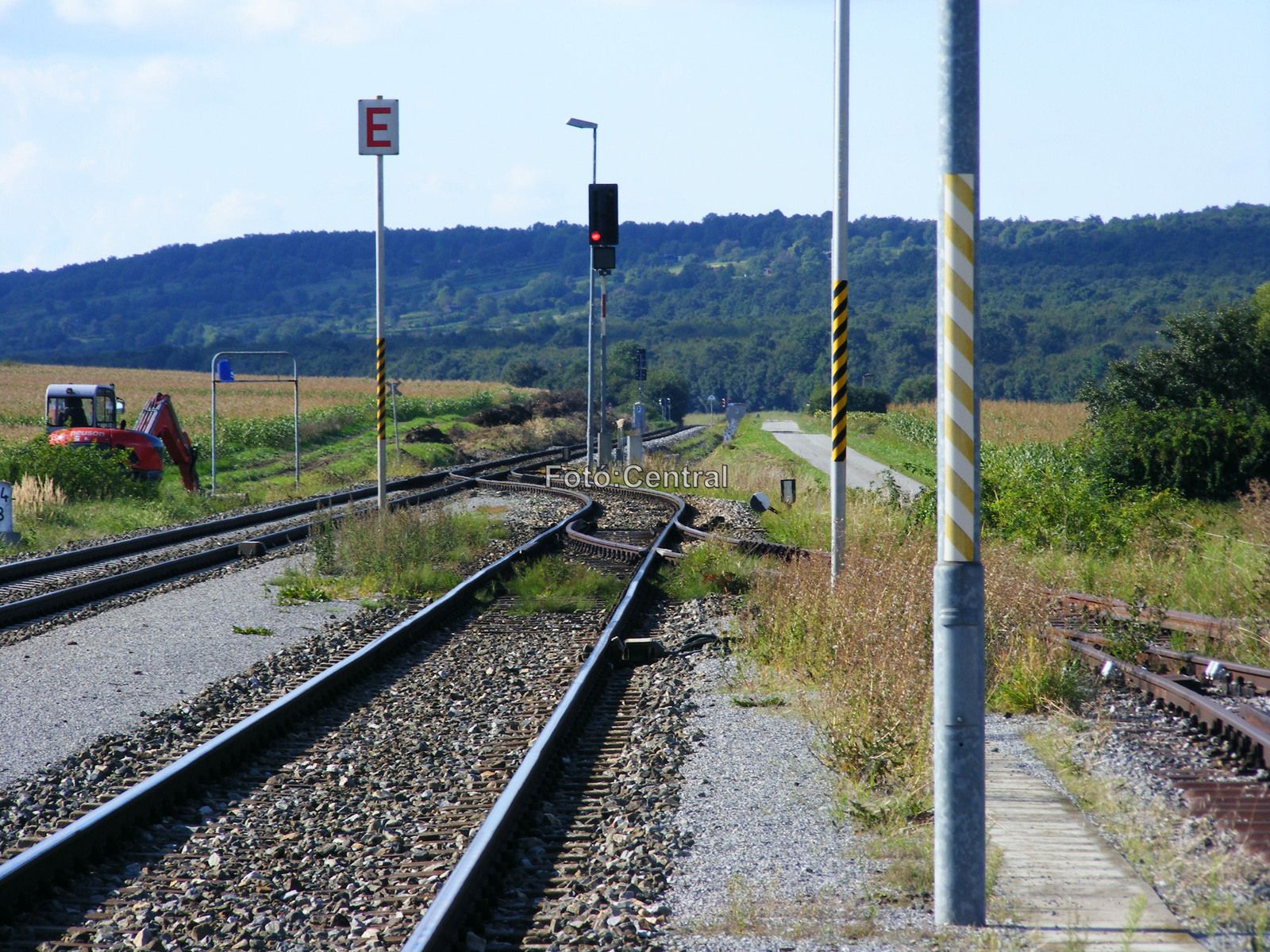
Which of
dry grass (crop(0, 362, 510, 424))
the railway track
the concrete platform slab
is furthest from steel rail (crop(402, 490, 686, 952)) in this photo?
dry grass (crop(0, 362, 510, 424))

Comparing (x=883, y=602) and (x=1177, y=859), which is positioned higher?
(x=883, y=602)

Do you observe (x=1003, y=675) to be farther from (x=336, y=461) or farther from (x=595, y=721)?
(x=336, y=461)

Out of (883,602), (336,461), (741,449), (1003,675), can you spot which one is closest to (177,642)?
(883,602)

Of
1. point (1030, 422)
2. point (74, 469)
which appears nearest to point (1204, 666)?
point (74, 469)

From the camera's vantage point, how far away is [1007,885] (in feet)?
15.5

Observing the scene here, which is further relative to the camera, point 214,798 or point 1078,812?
point 214,798

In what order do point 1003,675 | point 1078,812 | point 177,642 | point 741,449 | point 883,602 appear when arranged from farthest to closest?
1. point 741,449
2. point 177,642
3. point 883,602
4. point 1003,675
5. point 1078,812

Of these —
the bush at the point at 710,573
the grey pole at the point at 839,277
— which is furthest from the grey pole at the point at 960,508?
the bush at the point at 710,573

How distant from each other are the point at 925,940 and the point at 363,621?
8.13 m

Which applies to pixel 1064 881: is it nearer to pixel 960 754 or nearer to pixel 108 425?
pixel 960 754

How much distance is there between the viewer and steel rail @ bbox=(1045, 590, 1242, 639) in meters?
8.90

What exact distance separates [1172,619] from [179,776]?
781 centimetres

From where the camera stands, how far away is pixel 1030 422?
124 ft

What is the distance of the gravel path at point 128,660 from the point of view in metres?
7.50
